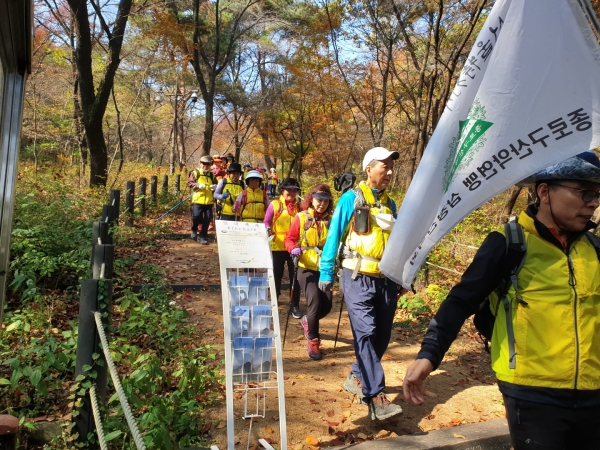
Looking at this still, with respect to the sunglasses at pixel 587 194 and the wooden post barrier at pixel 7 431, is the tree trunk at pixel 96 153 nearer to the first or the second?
the wooden post barrier at pixel 7 431

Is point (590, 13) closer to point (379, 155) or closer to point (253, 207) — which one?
point (379, 155)

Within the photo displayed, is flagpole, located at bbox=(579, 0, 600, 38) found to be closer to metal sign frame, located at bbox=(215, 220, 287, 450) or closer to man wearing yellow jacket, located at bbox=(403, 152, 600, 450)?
man wearing yellow jacket, located at bbox=(403, 152, 600, 450)

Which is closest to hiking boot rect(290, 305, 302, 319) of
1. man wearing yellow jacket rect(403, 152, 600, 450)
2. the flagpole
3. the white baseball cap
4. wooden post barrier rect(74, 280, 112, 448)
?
the white baseball cap

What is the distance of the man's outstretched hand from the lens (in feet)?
6.33

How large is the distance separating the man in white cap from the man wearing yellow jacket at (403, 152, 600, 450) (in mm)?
1804

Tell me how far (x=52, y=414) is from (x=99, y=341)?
5.80 ft

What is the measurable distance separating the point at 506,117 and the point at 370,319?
7.50 feet

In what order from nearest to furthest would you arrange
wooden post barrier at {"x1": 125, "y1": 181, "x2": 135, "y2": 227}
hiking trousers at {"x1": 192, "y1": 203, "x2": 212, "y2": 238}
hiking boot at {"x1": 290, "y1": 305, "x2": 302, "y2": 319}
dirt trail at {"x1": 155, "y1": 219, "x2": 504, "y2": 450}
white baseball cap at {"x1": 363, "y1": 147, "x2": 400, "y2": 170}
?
dirt trail at {"x1": 155, "y1": 219, "x2": 504, "y2": 450}
white baseball cap at {"x1": 363, "y1": 147, "x2": 400, "y2": 170}
hiking boot at {"x1": 290, "y1": 305, "x2": 302, "y2": 319}
hiking trousers at {"x1": 192, "y1": 203, "x2": 212, "y2": 238}
wooden post barrier at {"x1": 125, "y1": 181, "x2": 135, "y2": 227}

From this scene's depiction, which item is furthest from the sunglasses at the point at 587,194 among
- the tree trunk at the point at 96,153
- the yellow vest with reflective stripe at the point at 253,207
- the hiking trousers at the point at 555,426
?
the tree trunk at the point at 96,153

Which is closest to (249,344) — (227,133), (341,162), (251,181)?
(251,181)

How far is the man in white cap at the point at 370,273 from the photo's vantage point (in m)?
3.83

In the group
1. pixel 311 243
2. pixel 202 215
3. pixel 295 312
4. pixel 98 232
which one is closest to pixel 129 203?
pixel 202 215

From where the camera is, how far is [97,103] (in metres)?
11.8

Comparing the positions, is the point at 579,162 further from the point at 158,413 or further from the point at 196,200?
the point at 196,200
